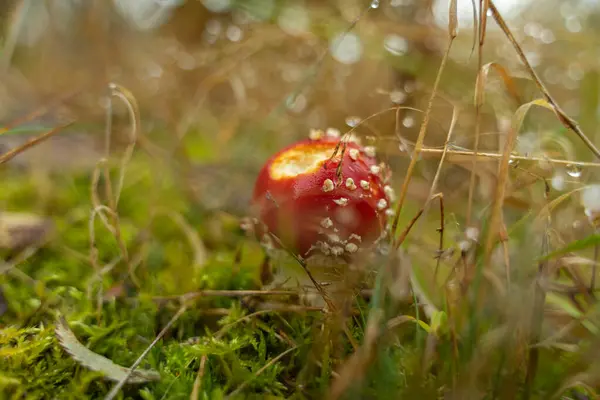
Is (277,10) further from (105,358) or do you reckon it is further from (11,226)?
(105,358)

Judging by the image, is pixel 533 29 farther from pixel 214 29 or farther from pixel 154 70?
pixel 154 70

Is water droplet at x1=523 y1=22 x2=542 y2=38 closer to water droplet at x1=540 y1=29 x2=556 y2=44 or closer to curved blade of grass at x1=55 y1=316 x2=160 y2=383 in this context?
water droplet at x1=540 y1=29 x2=556 y2=44

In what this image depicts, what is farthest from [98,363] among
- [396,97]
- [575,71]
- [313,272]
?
[575,71]

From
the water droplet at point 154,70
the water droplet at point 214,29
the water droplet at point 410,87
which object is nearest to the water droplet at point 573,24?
the water droplet at point 410,87

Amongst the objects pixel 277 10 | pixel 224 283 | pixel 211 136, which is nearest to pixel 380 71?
pixel 277 10

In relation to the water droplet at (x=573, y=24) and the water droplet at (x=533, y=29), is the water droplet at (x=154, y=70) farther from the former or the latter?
the water droplet at (x=573, y=24)

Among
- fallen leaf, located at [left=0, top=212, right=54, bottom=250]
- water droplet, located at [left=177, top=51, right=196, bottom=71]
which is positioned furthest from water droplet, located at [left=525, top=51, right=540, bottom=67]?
fallen leaf, located at [left=0, top=212, right=54, bottom=250]
